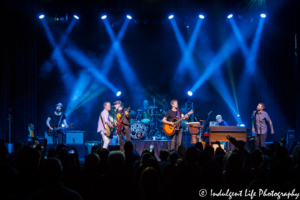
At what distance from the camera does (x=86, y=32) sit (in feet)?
54.9

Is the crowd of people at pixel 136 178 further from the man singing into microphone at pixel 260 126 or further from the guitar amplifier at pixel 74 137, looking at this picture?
the guitar amplifier at pixel 74 137

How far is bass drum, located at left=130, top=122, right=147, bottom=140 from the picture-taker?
1361 centimetres

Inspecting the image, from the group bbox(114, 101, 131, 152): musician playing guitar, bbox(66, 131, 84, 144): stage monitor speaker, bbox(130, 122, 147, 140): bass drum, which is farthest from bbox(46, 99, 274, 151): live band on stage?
bbox(130, 122, 147, 140): bass drum

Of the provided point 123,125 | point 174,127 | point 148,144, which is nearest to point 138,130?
point 148,144

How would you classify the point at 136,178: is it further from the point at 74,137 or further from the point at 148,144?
the point at 74,137

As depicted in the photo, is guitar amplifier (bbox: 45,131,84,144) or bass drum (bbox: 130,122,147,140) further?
guitar amplifier (bbox: 45,131,84,144)

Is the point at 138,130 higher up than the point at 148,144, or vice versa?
the point at 138,130

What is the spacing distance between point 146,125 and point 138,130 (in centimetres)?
166

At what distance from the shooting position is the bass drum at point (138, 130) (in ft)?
44.7

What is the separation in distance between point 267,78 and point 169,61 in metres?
5.27

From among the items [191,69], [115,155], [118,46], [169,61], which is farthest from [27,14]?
[115,155]

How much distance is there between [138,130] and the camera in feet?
44.8

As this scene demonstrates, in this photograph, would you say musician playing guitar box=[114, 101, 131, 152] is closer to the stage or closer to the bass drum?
the stage

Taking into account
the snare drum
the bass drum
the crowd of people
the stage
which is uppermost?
the snare drum
